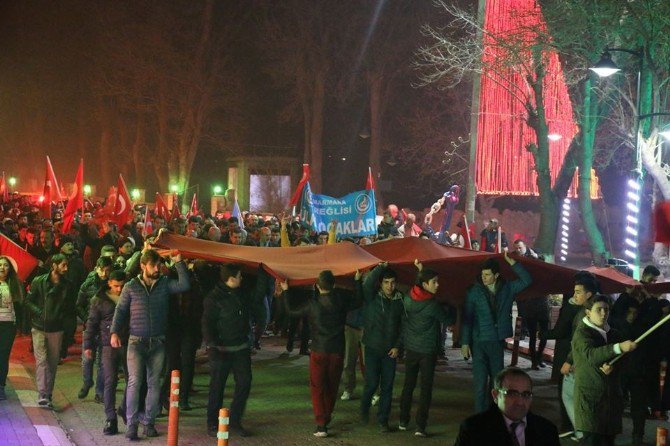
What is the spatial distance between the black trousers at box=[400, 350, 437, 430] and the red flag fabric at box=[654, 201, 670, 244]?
3.16m

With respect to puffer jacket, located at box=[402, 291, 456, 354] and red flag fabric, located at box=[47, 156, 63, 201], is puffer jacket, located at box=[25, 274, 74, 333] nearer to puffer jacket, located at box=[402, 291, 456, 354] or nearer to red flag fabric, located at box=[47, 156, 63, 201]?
puffer jacket, located at box=[402, 291, 456, 354]

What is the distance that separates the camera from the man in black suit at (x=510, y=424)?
4617 millimetres

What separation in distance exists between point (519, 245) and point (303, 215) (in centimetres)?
615

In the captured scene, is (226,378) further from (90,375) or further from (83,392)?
(83,392)

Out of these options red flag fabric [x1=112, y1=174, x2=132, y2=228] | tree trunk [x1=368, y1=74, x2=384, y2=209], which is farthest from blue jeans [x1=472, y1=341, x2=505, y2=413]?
tree trunk [x1=368, y1=74, x2=384, y2=209]

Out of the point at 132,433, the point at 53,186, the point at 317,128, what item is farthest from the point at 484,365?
the point at 317,128

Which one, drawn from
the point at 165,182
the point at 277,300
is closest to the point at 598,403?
the point at 277,300

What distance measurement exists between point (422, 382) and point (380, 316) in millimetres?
902

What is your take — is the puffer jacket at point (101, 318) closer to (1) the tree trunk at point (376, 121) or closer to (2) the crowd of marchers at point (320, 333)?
(2) the crowd of marchers at point (320, 333)

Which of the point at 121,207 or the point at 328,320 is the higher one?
the point at 121,207

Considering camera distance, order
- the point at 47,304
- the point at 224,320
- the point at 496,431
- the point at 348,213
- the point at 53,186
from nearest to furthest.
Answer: the point at 496,431 < the point at 224,320 < the point at 47,304 < the point at 348,213 < the point at 53,186

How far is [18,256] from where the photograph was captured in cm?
1486

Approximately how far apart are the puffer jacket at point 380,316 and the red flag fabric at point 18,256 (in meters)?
6.30

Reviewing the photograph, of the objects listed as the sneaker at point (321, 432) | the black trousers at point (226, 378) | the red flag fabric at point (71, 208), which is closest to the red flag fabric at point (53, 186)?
the red flag fabric at point (71, 208)
